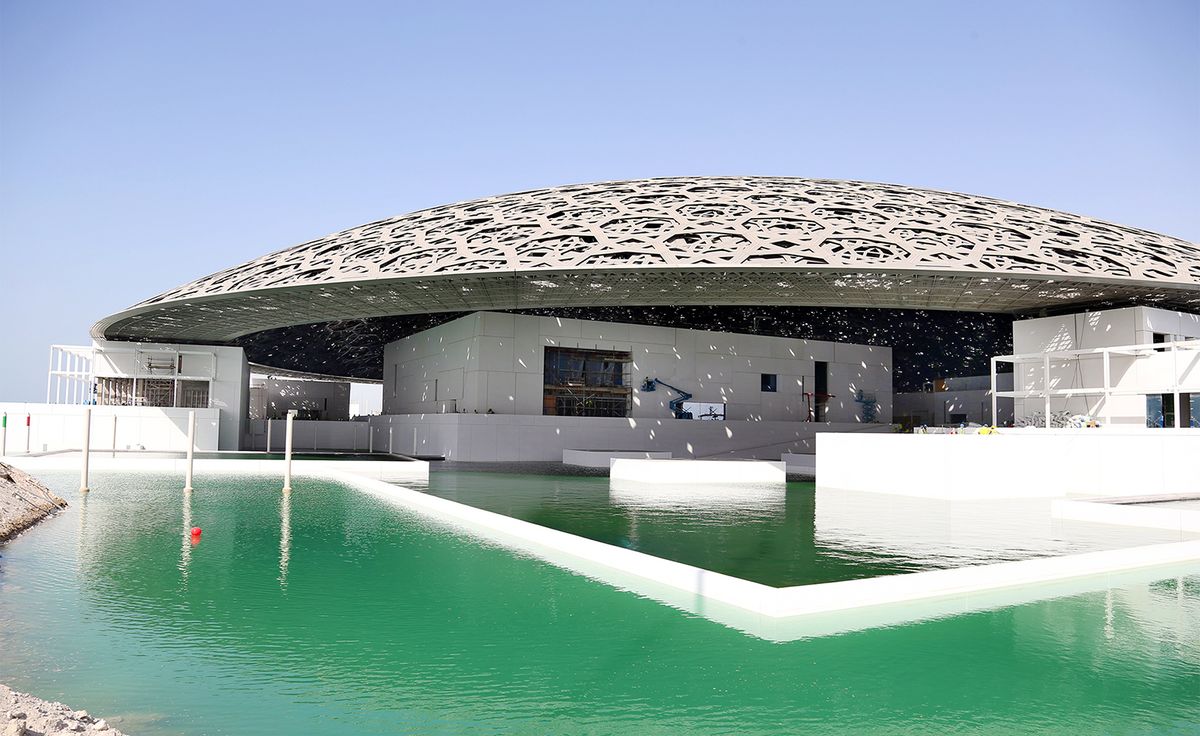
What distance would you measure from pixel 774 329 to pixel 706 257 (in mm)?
18353

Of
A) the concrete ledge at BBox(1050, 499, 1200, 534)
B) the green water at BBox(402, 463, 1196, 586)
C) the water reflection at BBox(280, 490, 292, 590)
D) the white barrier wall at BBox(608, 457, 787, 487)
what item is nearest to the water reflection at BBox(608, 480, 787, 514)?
the green water at BBox(402, 463, 1196, 586)

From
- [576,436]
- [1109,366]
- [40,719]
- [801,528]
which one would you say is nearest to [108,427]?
[576,436]

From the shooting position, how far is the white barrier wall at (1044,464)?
16.7 meters

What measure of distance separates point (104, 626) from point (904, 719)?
554 cm

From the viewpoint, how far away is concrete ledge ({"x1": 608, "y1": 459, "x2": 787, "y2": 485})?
72.0ft

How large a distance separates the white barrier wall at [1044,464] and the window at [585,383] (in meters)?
16.6

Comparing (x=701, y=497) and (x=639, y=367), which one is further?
(x=639, y=367)

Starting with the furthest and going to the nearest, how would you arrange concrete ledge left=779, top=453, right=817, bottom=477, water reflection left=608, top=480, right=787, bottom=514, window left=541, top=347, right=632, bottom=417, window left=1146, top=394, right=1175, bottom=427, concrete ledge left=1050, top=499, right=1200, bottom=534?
1. window left=541, top=347, right=632, bottom=417
2. concrete ledge left=779, top=453, right=817, bottom=477
3. window left=1146, top=394, right=1175, bottom=427
4. water reflection left=608, top=480, right=787, bottom=514
5. concrete ledge left=1050, top=499, right=1200, bottom=534

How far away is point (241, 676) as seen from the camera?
16.7 feet

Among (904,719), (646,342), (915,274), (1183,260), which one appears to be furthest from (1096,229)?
(904,719)

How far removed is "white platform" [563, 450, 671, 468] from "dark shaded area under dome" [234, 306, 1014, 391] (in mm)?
6136

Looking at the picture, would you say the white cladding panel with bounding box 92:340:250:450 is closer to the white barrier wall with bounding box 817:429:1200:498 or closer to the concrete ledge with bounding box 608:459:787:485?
the concrete ledge with bounding box 608:459:787:485

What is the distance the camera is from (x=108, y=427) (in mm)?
→ 32438

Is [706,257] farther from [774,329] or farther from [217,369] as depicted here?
[217,369]
